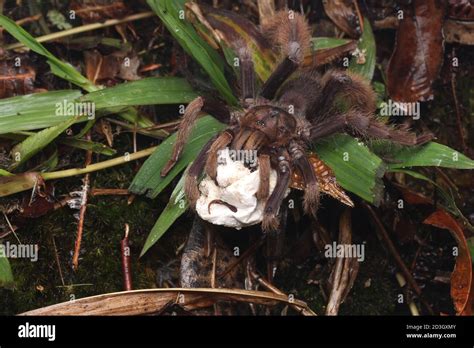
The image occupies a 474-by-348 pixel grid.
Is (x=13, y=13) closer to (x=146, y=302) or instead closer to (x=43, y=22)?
(x=43, y=22)

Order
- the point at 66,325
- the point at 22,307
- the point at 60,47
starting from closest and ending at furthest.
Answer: the point at 66,325 < the point at 22,307 < the point at 60,47

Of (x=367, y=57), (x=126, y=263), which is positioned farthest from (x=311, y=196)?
(x=367, y=57)

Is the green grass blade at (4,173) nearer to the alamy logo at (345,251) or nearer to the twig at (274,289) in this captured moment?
the twig at (274,289)

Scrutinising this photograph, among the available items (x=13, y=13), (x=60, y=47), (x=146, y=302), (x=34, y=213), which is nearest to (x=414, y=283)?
(x=146, y=302)

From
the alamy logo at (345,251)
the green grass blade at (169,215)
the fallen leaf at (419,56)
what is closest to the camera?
the green grass blade at (169,215)

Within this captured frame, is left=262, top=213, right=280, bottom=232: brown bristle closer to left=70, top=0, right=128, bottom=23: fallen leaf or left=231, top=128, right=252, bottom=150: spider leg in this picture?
left=231, top=128, right=252, bottom=150: spider leg

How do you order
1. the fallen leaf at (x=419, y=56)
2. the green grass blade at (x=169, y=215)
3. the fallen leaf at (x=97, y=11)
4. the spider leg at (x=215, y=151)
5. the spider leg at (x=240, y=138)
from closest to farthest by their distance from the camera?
the spider leg at (x=215, y=151)
the spider leg at (x=240, y=138)
the green grass blade at (x=169, y=215)
the fallen leaf at (x=419, y=56)
the fallen leaf at (x=97, y=11)

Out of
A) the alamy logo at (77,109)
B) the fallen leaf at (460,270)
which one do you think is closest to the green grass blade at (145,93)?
the alamy logo at (77,109)

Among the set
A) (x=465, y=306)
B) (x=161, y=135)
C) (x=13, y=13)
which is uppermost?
(x=13, y=13)
